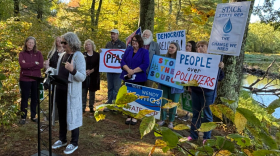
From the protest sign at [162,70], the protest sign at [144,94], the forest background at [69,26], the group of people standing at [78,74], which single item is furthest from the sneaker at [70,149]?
the protest sign at [162,70]

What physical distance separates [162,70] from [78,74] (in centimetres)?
209

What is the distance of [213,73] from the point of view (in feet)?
11.9

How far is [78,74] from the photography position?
9.75 ft

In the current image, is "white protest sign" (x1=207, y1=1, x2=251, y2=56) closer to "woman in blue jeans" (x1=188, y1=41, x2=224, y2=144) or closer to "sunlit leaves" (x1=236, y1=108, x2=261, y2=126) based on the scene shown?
"woman in blue jeans" (x1=188, y1=41, x2=224, y2=144)

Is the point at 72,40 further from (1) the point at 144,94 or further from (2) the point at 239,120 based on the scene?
(2) the point at 239,120

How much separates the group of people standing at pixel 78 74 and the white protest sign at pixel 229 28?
0.33 m

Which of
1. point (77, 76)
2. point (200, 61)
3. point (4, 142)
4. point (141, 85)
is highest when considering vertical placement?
point (200, 61)

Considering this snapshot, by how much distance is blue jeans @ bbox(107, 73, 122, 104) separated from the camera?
5.25 m

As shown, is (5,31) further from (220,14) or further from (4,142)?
(220,14)

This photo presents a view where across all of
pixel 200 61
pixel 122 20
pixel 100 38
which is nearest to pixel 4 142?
pixel 200 61

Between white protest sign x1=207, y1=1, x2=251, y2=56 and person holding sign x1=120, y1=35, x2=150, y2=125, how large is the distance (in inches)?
51.0

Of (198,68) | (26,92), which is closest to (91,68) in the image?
(26,92)

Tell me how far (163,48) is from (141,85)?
1.50 meters

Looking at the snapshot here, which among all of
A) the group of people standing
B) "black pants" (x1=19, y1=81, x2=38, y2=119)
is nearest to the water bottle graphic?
the group of people standing
